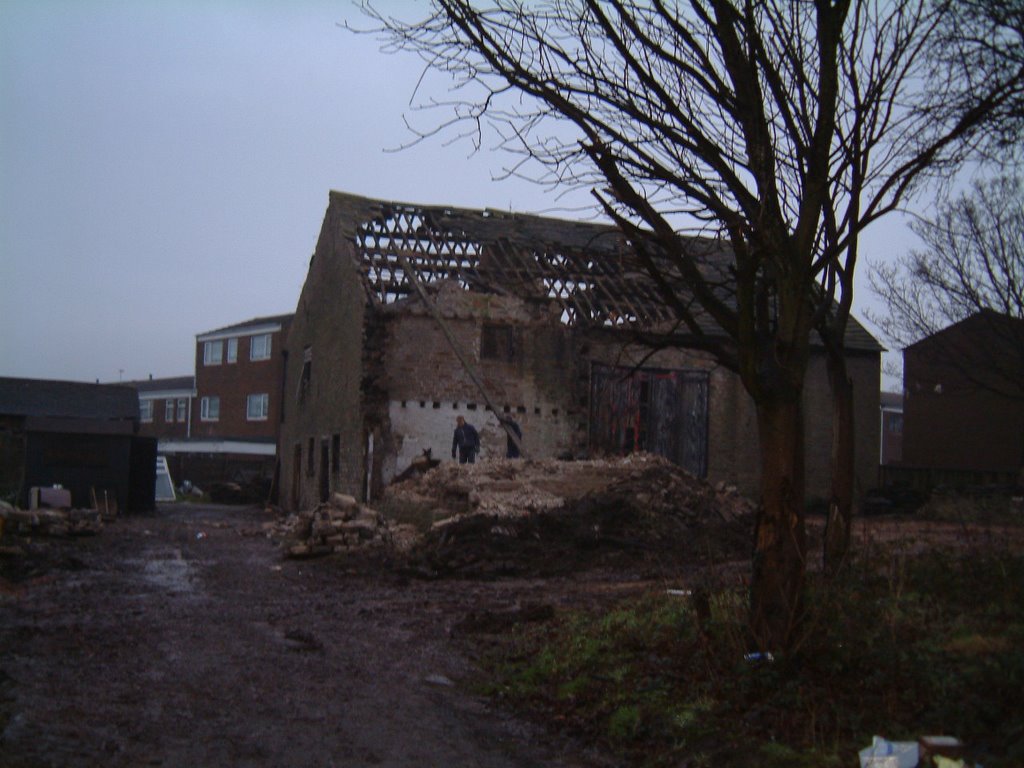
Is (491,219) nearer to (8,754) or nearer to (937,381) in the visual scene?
(937,381)

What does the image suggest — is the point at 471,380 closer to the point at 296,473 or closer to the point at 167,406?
the point at 296,473

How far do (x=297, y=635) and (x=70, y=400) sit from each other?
32.6 m

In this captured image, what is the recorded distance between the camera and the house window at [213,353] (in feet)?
201

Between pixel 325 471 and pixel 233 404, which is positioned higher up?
pixel 233 404

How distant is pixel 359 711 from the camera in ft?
26.2

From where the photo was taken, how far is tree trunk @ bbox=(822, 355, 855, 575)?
9.32m

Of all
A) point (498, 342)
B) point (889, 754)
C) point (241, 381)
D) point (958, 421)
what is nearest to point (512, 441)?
point (498, 342)

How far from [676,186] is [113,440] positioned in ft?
77.9

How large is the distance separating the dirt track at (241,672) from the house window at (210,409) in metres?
45.6

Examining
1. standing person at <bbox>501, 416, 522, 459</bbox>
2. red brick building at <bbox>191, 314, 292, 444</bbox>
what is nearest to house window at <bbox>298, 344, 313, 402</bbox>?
standing person at <bbox>501, 416, 522, 459</bbox>

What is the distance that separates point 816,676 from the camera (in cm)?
721

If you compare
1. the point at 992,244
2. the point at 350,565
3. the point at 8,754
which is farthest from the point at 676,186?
the point at 992,244

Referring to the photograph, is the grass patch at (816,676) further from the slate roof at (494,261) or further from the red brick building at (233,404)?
the red brick building at (233,404)

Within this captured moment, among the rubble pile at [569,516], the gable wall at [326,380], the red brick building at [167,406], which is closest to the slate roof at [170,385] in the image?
the red brick building at [167,406]
